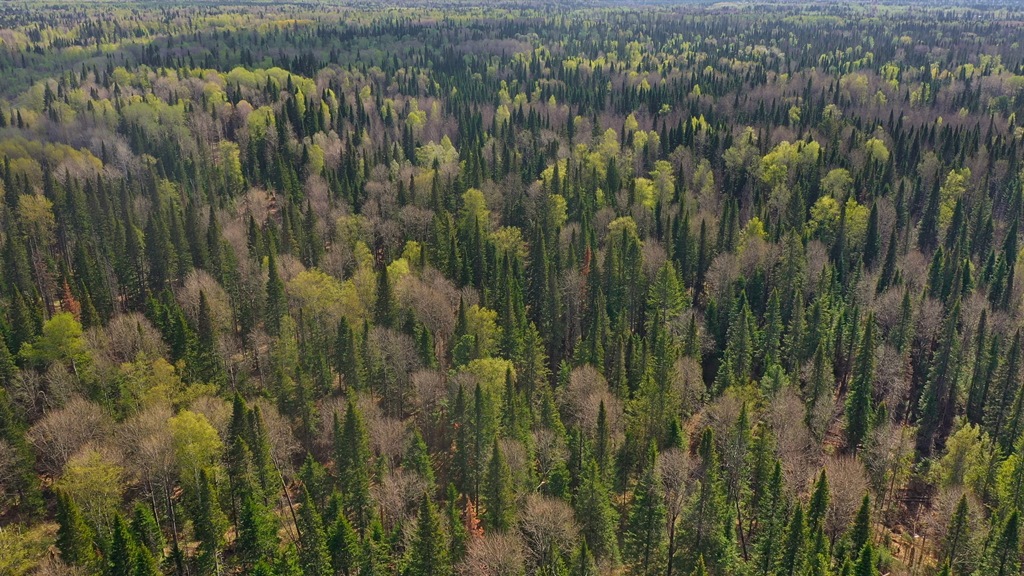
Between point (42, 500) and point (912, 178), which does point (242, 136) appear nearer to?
point (42, 500)

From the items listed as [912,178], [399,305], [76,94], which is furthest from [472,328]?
[76,94]

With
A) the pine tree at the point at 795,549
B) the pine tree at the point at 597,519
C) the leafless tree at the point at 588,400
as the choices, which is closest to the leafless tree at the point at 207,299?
the leafless tree at the point at 588,400

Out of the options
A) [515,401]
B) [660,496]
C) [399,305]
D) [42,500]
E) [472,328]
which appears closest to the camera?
[660,496]

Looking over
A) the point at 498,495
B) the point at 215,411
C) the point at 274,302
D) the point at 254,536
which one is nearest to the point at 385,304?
the point at 274,302

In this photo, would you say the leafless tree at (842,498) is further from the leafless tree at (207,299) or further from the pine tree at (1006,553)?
the leafless tree at (207,299)

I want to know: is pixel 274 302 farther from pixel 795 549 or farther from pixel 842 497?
pixel 842 497

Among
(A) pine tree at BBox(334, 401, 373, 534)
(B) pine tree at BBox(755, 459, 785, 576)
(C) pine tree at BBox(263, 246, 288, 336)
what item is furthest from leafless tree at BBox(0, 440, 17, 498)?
(B) pine tree at BBox(755, 459, 785, 576)
